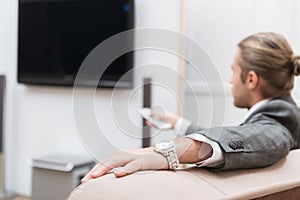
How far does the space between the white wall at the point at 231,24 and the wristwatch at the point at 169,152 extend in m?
1.53

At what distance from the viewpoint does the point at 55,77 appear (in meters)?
3.35

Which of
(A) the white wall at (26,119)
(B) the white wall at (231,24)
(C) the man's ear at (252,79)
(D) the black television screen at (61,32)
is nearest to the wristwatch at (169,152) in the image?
(C) the man's ear at (252,79)

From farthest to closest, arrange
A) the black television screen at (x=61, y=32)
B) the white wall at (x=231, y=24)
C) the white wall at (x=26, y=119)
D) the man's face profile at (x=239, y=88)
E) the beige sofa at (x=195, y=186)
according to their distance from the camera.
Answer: the white wall at (x=26, y=119)
the black television screen at (x=61, y=32)
the white wall at (x=231, y=24)
the man's face profile at (x=239, y=88)
the beige sofa at (x=195, y=186)

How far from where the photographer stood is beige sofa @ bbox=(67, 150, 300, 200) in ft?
2.27

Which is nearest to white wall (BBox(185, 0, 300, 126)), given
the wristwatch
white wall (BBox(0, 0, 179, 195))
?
white wall (BBox(0, 0, 179, 195))

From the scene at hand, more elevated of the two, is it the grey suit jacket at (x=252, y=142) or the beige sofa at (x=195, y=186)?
the grey suit jacket at (x=252, y=142)

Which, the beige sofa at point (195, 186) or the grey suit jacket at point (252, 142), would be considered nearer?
the beige sofa at point (195, 186)

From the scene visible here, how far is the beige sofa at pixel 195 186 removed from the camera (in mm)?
693

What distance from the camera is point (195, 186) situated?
73 centimetres

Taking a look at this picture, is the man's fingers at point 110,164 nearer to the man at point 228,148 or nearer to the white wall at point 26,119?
the man at point 228,148

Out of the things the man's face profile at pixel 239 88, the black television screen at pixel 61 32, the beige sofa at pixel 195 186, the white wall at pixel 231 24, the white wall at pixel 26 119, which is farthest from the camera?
the white wall at pixel 26 119

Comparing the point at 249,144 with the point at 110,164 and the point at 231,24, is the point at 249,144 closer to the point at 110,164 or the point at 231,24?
the point at 110,164

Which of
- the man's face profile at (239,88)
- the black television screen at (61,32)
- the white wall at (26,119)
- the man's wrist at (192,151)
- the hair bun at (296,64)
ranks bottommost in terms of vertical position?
the white wall at (26,119)

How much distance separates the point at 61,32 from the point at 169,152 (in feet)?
8.67
